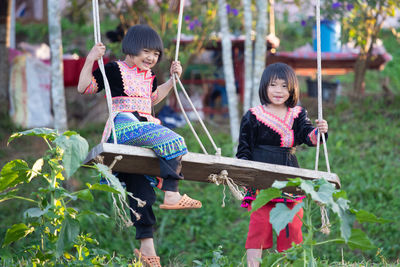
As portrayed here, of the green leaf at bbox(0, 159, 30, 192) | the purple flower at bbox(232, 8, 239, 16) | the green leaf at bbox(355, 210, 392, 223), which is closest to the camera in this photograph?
the green leaf at bbox(355, 210, 392, 223)

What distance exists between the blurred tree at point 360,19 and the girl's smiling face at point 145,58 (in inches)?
149

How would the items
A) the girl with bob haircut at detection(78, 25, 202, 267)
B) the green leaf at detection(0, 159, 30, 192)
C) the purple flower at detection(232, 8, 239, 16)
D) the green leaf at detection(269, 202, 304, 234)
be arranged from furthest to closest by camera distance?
the purple flower at detection(232, 8, 239, 16) → the girl with bob haircut at detection(78, 25, 202, 267) → the green leaf at detection(0, 159, 30, 192) → the green leaf at detection(269, 202, 304, 234)

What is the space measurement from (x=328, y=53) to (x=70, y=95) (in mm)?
3893

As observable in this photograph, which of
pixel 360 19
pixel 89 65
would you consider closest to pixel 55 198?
pixel 89 65

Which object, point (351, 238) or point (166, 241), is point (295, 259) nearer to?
point (351, 238)

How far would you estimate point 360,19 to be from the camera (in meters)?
7.32

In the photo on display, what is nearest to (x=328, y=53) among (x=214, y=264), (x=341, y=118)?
(x=341, y=118)

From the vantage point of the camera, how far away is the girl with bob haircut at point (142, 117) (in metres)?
3.28

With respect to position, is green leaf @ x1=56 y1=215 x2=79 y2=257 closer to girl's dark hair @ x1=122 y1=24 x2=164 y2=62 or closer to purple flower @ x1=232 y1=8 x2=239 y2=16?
girl's dark hair @ x1=122 y1=24 x2=164 y2=62

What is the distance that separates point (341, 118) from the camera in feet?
26.9

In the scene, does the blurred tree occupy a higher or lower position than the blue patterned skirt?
higher

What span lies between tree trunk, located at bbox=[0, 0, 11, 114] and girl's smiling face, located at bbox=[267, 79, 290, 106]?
17.2ft

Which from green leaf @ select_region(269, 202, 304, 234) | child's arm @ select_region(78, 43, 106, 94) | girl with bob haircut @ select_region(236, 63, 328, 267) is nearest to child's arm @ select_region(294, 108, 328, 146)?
girl with bob haircut @ select_region(236, 63, 328, 267)

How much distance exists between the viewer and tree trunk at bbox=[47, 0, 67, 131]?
657cm
